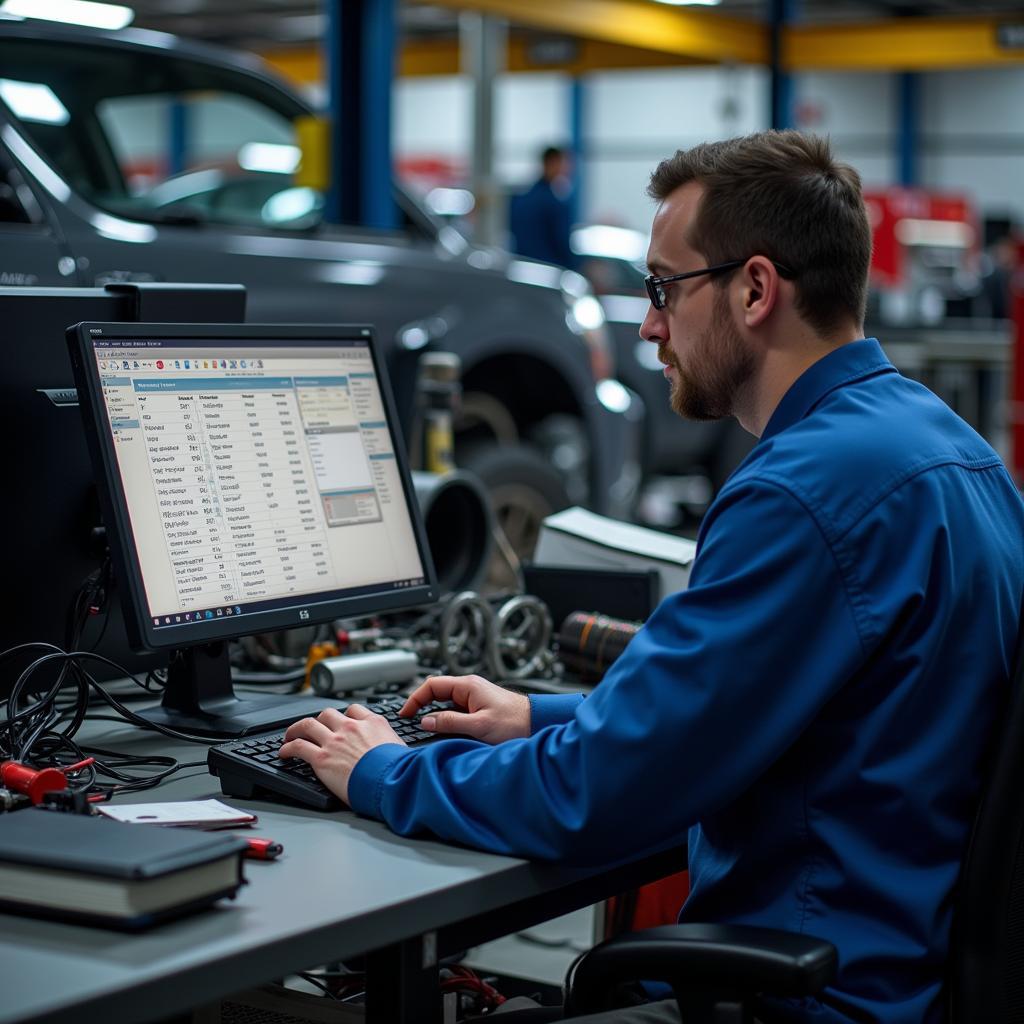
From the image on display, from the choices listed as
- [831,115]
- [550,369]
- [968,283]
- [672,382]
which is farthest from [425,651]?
[831,115]

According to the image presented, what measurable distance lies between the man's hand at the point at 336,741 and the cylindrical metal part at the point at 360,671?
0.43 m

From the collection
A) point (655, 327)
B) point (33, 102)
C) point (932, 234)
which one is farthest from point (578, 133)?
point (655, 327)

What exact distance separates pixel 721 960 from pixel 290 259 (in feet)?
12.6

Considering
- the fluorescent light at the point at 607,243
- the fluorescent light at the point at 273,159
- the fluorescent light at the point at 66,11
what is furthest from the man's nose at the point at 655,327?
the fluorescent light at the point at 607,243

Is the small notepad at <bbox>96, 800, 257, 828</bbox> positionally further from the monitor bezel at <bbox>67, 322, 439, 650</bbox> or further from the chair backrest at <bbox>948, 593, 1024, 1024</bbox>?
the chair backrest at <bbox>948, 593, 1024, 1024</bbox>

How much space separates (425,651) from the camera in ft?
8.12

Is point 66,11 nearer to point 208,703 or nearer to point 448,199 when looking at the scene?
point 208,703

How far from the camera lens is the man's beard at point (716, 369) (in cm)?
169

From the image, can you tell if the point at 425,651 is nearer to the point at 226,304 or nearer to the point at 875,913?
the point at 226,304

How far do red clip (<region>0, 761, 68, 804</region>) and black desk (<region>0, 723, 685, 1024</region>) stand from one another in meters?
0.12

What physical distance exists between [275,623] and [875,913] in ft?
2.89

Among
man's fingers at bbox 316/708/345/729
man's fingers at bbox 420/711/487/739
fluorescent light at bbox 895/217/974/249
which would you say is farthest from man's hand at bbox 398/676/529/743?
fluorescent light at bbox 895/217/974/249

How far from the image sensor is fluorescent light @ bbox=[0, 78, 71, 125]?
4.57 metres

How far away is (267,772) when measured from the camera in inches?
66.9
